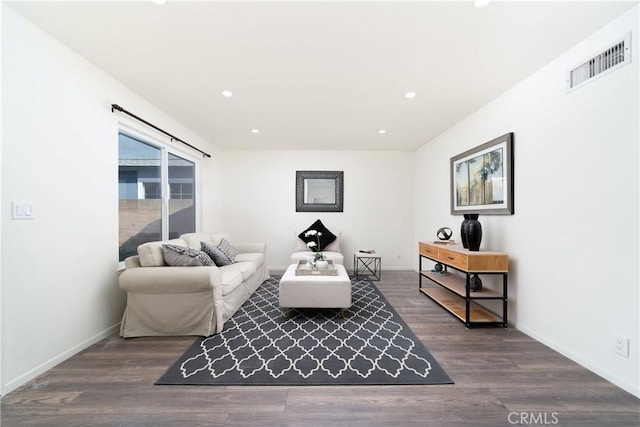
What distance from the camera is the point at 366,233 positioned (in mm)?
5340

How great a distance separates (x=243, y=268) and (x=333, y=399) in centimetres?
212

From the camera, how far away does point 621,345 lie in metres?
1.73

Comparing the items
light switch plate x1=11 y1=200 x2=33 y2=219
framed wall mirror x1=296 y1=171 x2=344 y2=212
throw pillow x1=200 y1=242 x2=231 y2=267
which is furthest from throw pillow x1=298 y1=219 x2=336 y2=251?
light switch plate x1=11 y1=200 x2=33 y2=219

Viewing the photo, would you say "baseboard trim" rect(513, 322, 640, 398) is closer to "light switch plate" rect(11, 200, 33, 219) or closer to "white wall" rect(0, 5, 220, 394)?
"white wall" rect(0, 5, 220, 394)

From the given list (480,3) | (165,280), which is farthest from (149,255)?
(480,3)

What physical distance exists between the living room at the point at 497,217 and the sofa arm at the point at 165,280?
0.99 feet

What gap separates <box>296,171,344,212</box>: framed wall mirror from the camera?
528 centimetres

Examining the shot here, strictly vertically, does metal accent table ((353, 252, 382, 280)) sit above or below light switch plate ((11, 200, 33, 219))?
below

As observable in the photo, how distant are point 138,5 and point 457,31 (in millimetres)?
2218

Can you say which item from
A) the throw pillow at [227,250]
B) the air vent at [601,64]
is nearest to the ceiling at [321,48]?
the air vent at [601,64]

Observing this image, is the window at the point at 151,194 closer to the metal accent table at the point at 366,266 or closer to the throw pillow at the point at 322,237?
the throw pillow at the point at 322,237

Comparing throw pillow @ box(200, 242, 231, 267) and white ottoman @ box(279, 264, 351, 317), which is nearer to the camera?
white ottoman @ box(279, 264, 351, 317)

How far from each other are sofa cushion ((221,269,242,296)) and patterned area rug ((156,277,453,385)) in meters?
0.35

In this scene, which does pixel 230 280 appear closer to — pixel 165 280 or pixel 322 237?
pixel 165 280
